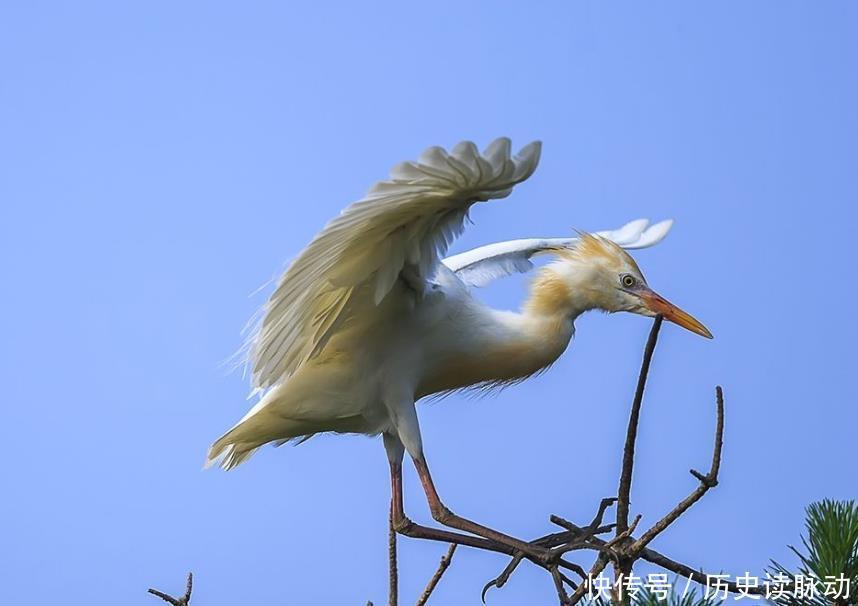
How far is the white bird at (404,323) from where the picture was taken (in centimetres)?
328

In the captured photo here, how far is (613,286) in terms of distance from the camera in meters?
4.14

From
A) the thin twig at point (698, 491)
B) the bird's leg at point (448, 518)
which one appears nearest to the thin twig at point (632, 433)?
the thin twig at point (698, 491)

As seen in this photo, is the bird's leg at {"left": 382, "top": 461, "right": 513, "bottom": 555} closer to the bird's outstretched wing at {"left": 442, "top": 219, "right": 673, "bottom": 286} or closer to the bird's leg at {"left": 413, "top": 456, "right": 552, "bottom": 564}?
the bird's leg at {"left": 413, "top": 456, "right": 552, "bottom": 564}

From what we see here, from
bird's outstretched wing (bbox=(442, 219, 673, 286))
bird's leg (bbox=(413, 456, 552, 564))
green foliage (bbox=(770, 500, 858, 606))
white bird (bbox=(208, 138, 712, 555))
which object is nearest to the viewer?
green foliage (bbox=(770, 500, 858, 606))

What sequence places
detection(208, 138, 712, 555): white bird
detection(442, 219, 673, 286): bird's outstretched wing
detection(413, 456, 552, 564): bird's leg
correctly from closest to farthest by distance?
detection(208, 138, 712, 555): white bird < detection(413, 456, 552, 564): bird's leg < detection(442, 219, 673, 286): bird's outstretched wing

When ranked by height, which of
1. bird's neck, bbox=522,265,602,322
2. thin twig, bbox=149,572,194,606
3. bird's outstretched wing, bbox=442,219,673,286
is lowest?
thin twig, bbox=149,572,194,606

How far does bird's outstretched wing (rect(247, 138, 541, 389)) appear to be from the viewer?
2.91m

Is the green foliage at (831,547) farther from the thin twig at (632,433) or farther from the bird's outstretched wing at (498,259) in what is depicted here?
the bird's outstretched wing at (498,259)

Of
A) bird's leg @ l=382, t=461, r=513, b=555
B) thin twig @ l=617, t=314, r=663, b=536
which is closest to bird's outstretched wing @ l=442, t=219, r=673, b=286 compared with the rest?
bird's leg @ l=382, t=461, r=513, b=555

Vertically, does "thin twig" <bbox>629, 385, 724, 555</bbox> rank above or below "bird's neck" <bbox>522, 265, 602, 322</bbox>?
below

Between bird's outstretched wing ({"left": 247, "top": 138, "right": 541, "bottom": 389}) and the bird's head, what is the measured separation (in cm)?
69

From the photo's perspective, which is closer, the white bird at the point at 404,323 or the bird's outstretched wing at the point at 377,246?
the bird's outstretched wing at the point at 377,246

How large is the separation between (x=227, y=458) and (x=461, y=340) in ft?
3.28

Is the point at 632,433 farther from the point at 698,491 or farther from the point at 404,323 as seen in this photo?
the point at 404,323
